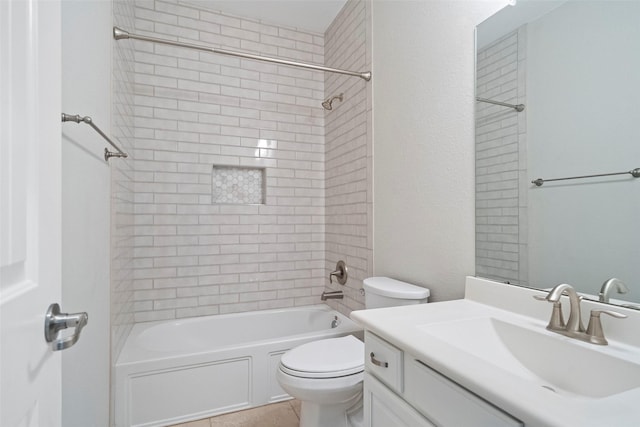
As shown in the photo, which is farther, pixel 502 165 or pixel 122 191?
pixel 122 191

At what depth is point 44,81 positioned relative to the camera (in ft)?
1.89

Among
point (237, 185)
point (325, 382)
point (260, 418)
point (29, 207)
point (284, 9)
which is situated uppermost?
point (284, 9)

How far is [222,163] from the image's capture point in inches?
104

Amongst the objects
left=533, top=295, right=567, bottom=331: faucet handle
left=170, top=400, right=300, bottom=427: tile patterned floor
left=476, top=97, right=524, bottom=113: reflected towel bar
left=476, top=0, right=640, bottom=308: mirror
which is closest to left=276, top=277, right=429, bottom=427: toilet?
left=170, top=400, right=300, bottom=427: tile patterned floor

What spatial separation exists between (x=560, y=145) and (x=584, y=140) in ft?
0.23

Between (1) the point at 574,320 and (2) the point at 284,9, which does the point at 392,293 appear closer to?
(1) the point at 574,320

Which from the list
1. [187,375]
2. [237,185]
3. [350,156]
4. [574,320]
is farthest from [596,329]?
[237,185]

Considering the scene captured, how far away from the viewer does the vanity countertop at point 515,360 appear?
1.79ft

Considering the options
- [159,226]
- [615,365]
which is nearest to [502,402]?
[615,365]

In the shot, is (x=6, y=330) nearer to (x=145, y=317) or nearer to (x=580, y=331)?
(x=580, y=331)

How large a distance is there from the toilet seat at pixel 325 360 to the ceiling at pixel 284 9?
8.39ft

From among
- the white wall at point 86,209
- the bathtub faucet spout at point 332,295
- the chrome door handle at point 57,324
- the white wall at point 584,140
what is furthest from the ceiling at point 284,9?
the chrome door handle at point 57,324

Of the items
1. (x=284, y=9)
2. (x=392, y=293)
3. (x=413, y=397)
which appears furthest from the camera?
(x=284, y=9)

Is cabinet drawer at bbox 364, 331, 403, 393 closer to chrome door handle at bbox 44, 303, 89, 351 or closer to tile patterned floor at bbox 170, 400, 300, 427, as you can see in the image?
chrome door handle at bbox 44, 303, 89, 351
